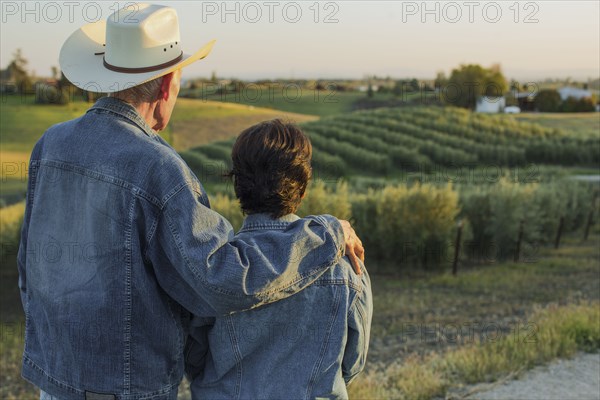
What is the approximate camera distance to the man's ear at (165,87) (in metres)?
2.15

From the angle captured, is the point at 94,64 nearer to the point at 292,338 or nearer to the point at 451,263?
the point at 292,338

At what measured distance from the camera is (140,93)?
2148mm

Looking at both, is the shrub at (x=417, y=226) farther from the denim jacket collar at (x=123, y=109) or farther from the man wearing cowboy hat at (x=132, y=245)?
the denim jacket collar at (x=123, y=109)

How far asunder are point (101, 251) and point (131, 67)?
596 mm

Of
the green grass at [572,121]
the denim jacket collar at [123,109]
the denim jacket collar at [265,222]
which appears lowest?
the denim jacket collar at [265,222]

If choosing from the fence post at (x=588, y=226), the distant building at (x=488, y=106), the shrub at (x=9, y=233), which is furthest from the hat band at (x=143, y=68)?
the distant building at (x=488, y=106)

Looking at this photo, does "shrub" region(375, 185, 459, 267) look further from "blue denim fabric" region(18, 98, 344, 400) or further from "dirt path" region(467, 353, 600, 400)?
"blue denim fabric" region(18, 98, 344, 400)

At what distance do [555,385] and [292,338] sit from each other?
3.13 meters

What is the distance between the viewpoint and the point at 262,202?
6.89ft

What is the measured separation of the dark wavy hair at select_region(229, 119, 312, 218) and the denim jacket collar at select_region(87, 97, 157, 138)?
314mm

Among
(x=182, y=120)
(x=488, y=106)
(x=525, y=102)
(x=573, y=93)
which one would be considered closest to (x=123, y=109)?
(x=573, y=93)

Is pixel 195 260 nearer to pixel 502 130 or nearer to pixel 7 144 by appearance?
pixel 7 144

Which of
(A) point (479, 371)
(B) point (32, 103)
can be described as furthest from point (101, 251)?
(B) point (32, 103)

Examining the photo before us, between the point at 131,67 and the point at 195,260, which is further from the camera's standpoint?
the point at 131,67
